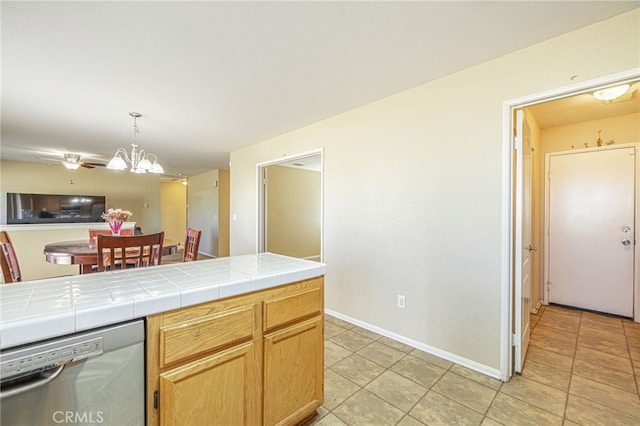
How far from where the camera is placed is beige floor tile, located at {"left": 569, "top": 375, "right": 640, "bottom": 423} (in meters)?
1.62

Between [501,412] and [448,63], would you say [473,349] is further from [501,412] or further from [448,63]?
[448,63]

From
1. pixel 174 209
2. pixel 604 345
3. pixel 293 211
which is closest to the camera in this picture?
pixel 604 345

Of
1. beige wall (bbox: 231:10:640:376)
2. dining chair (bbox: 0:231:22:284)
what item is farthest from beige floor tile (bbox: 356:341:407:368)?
dining chair (bbox: 0:231:22:284)

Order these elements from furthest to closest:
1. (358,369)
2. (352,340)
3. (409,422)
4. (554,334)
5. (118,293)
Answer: (554,334) → (352,340) → (358,369) → (409,422) → (118,293)

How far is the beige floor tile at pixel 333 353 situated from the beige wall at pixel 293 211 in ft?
11.3

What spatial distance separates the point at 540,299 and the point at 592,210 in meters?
1.27

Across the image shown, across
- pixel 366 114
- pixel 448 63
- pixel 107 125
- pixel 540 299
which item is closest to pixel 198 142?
pixel 107 125

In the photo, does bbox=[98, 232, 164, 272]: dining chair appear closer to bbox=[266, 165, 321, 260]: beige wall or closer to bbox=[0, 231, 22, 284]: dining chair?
bbox=[0, 231, 22, 284]: dining chair

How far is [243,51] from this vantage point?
1.87 metres

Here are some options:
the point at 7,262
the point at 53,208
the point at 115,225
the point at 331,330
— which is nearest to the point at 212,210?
the point at 53,208

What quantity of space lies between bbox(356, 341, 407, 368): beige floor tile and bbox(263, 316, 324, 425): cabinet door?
0.82 metres

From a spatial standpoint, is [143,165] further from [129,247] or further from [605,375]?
[605,375]

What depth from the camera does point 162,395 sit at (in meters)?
0.95

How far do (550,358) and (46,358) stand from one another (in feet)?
10.2
